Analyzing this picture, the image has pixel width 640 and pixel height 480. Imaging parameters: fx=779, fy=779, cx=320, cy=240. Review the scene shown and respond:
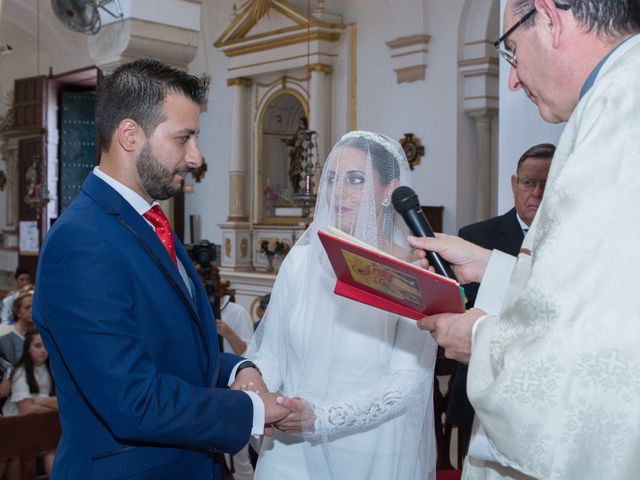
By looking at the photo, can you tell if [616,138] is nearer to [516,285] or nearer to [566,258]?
[566,258]

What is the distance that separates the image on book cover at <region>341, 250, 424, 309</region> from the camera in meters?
1.69

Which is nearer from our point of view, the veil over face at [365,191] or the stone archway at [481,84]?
the veil over face at [365,191]

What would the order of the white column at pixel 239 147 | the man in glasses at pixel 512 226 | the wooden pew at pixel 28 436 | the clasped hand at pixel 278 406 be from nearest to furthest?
the clasped hand at pixel 278 406 < the wooden pew at pixel 28 436 < the man in glasses at pixel 512 226 < the white column at pixel 239 147

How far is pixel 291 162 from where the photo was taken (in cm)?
1346

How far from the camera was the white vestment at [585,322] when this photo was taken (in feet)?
4.04

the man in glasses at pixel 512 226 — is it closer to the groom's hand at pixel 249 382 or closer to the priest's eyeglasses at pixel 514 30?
the groom's hand at pixel 249 382

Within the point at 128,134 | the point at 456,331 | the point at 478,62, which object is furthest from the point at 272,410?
the point at 478,62

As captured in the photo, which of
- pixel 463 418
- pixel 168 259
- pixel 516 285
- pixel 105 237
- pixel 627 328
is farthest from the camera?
pixel 463 418

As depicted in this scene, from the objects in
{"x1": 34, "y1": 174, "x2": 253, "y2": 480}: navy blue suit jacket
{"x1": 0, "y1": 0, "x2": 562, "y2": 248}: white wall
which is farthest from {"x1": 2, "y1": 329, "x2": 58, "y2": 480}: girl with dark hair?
{"x1": 0, "y1": 0, "x2": 562, "y2": 248}: white wall

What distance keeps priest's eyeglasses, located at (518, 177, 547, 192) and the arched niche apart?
10.1m

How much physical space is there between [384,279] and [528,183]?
188 centimetres

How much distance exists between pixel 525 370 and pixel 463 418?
202 centimetres

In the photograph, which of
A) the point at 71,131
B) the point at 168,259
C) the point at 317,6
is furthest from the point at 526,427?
the point at 71,131

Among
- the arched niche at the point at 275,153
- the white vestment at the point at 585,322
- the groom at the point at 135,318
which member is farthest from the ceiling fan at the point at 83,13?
the arched niche at the point at 275,153
